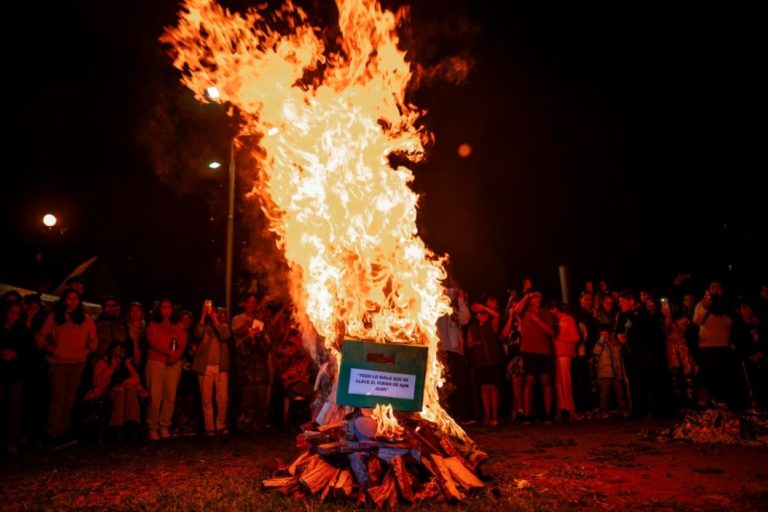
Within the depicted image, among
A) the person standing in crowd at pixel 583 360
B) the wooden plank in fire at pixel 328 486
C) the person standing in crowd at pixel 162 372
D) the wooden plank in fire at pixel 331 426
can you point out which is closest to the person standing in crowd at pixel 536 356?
the person standing in crowd at pixel 583 360

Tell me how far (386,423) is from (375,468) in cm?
52

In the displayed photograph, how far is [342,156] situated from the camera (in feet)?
23.9

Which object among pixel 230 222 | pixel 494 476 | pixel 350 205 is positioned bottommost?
pixel 494 476

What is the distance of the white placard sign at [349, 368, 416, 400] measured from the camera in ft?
18.1

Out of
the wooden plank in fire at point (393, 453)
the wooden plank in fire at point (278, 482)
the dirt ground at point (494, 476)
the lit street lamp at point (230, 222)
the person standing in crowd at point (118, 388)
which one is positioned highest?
the lit street lamp at point (230, 222)

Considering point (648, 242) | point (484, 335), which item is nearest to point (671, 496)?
point (484, 335)

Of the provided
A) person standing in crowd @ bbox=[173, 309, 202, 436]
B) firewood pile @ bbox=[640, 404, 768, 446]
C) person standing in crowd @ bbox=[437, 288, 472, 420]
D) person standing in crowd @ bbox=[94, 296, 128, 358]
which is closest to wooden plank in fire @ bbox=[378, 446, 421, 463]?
firewood pile @ bbox=[640, 404, 768, 446]

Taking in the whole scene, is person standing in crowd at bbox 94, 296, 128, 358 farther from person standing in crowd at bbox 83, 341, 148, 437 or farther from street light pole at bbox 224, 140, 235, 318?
street light pole at bbox 224, 140, 235, 318

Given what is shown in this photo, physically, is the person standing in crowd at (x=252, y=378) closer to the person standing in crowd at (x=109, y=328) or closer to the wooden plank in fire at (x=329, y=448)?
the person standing in crowd at (x=109, y=328)

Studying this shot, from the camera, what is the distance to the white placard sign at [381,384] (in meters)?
5.52

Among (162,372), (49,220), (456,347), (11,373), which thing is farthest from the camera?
(49,220)

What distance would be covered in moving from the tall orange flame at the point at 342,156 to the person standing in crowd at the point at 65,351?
3.56m

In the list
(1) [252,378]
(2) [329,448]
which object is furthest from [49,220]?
(2) [329,448]

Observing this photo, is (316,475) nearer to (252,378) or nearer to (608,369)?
(252,378)
